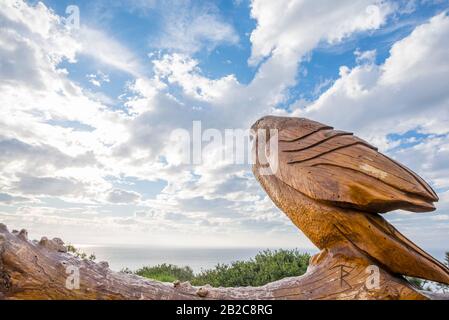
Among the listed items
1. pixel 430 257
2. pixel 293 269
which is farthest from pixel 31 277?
pixel 293 269

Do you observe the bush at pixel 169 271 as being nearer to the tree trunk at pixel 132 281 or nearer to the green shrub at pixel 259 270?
the green shrub at pixel 259 270

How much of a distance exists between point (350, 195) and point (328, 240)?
628mm

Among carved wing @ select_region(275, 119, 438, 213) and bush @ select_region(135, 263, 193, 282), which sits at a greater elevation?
carved wing @ select_region(275, 119, 438, 213)

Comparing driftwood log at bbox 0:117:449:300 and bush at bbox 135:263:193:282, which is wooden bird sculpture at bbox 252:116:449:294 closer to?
driftwood log at bbox 0:117:449:300

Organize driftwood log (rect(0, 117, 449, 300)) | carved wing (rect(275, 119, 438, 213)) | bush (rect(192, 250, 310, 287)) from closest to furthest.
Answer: driftwood log (rect(0, 117, 449, 300))
carved wing (rect(275, 119, 438, 213))
bush (rect(192, 250, 310, 287))

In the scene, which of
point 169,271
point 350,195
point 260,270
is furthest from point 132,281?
point 169,271

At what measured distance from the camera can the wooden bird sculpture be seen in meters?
3.85

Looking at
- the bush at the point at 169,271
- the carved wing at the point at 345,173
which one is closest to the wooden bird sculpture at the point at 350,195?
the carved wing at the point at 345,173

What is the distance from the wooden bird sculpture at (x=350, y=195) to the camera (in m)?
3.85

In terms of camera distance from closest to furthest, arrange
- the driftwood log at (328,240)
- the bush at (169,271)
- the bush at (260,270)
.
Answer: the driftwood log at (328,240)
the bush at (260,270)
the bush at (169,271)

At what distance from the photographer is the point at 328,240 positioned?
163 inches

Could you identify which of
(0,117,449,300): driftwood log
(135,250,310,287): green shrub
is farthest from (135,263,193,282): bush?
(0,117,449,300): driftwood log

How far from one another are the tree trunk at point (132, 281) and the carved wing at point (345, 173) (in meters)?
0.68
